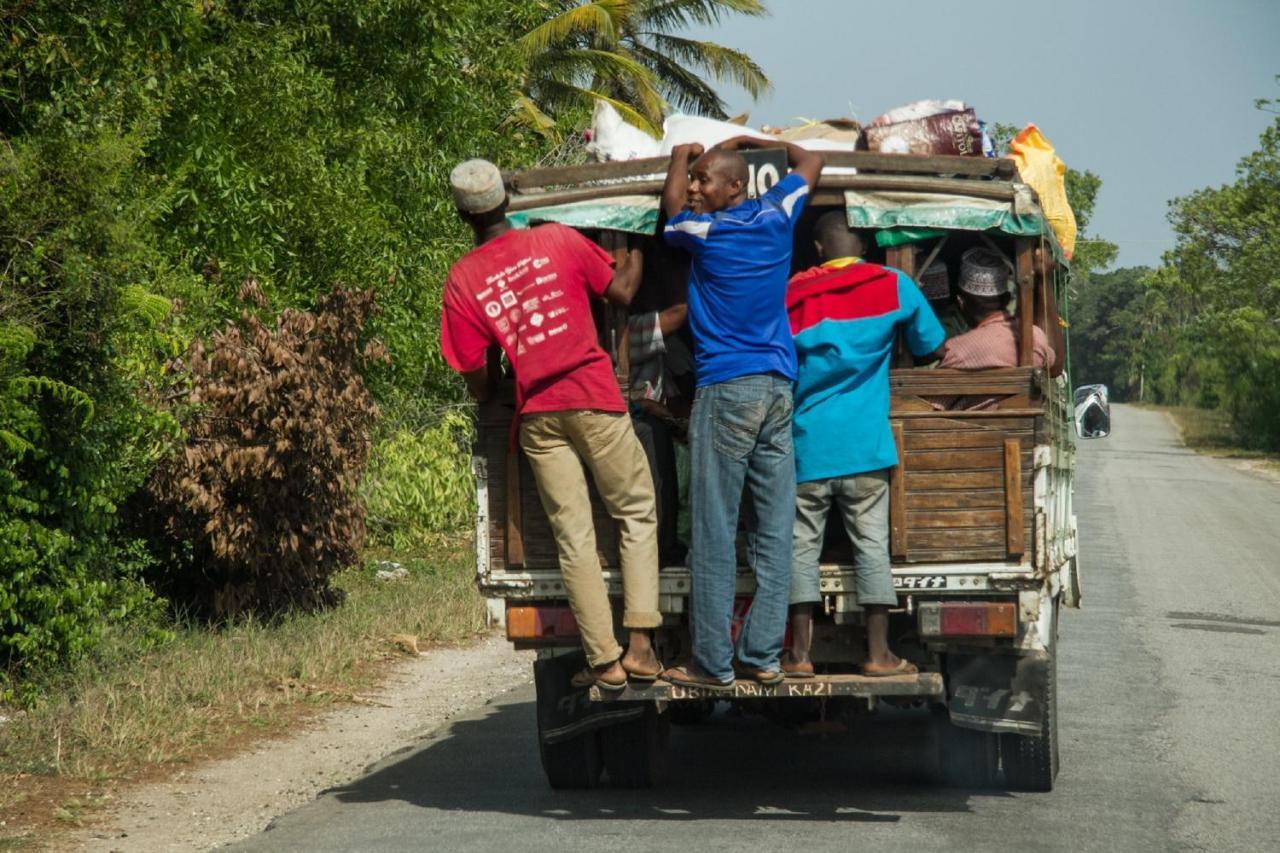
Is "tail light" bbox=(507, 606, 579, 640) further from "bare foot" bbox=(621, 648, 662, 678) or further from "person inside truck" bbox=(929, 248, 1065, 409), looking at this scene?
"person inside truck" bbox=(929, 248, 1065, 409)

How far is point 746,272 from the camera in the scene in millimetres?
6258

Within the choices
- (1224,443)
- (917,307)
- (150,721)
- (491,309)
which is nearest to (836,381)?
(917,307)

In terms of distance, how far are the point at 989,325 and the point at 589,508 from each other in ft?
5.96

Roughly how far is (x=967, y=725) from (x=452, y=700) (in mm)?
4127

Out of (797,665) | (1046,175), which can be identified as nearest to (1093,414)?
(1046,175)

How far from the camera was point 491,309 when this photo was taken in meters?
6.43

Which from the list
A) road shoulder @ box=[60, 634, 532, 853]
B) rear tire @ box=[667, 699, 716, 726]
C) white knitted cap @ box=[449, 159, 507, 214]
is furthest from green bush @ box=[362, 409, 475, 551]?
white knitted cap @ box=[449, 159, 507, 214]

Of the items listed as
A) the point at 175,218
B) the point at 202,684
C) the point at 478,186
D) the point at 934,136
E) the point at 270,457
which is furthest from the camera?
the point at 175,218

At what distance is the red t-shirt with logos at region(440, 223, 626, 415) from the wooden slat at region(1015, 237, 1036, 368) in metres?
1.56

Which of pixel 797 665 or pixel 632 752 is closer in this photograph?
pixel 797 665

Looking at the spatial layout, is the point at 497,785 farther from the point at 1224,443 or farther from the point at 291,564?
the point at 1224,443

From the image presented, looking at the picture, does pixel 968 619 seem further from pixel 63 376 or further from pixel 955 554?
pixel 63 376

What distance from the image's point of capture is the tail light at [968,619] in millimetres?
6113

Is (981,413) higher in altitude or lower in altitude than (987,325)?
lower
